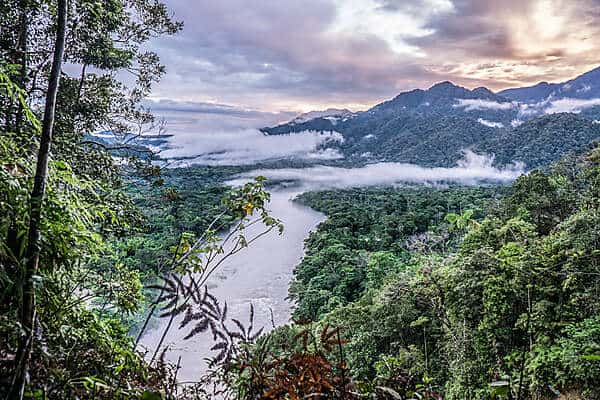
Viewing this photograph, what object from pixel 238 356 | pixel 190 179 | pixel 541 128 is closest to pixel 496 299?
pixel 238 356

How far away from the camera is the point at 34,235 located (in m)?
0.68

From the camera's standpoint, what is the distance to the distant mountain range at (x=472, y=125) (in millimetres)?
54656

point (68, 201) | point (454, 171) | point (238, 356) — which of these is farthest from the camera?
point (454, 171)

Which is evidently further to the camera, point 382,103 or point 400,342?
point 382,103

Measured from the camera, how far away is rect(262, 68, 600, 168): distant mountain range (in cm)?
5466

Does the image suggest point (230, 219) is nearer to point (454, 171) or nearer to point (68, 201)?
point (68, 201)

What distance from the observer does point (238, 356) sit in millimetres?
695

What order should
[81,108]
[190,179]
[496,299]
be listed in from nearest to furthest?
[81,108], [496,299], [190,179]

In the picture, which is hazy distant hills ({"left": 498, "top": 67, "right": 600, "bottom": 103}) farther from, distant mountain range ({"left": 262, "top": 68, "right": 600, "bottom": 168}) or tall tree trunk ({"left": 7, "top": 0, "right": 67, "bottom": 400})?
tall tree trunk ({"left": 7, "top": 0, "right": 67, "bottom": 400})

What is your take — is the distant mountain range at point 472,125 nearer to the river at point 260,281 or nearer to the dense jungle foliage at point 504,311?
the river at point 260,281

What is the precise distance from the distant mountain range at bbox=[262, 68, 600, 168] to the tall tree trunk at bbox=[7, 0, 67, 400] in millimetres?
49085

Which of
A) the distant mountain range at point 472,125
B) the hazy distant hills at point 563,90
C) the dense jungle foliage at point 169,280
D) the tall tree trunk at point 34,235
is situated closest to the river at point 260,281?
the dense jungle foliage at point 169,280

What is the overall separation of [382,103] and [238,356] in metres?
179

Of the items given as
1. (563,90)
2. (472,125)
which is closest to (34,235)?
(472,125)
